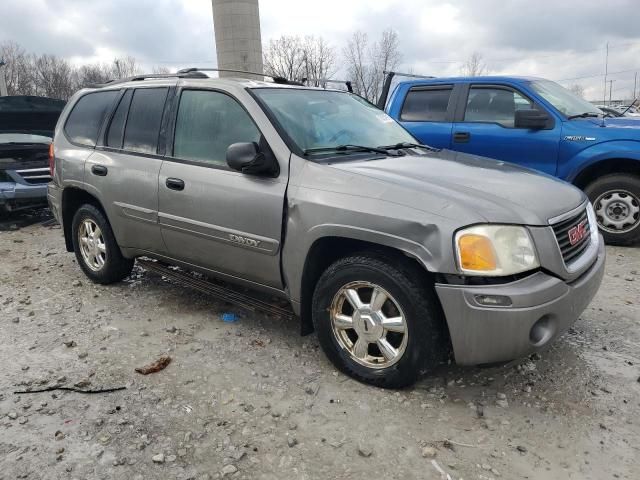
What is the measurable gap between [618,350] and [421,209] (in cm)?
182

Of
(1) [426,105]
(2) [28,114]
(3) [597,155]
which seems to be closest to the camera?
(3) [597,155]

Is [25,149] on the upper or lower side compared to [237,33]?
lower

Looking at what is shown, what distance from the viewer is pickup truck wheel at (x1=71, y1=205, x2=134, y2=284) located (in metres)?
4.56

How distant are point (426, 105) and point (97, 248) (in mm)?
4292

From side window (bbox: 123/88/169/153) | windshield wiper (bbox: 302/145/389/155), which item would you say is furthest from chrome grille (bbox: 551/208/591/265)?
side window (bbox: 123/88/169/153)

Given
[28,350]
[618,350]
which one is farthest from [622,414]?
[28,350]

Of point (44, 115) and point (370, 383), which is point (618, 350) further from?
point (44, 115)

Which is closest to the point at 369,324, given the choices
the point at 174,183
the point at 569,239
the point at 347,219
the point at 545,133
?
the point at 347,219

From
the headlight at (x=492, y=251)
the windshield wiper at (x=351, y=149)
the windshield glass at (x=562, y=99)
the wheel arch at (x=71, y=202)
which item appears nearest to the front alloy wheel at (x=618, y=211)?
the windshield glass at (x=562, y=99)

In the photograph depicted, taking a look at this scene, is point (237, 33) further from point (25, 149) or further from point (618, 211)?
point (618, 211)

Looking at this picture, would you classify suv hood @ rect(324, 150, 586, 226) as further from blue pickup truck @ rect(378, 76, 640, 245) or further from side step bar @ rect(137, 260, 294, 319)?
blue pickup truck @ rect(378, 76, 640, 245)

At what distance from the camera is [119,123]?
4.35 m

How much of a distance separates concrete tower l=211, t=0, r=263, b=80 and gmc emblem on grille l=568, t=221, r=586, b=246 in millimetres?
16874

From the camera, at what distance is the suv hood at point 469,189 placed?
8.57 feet
